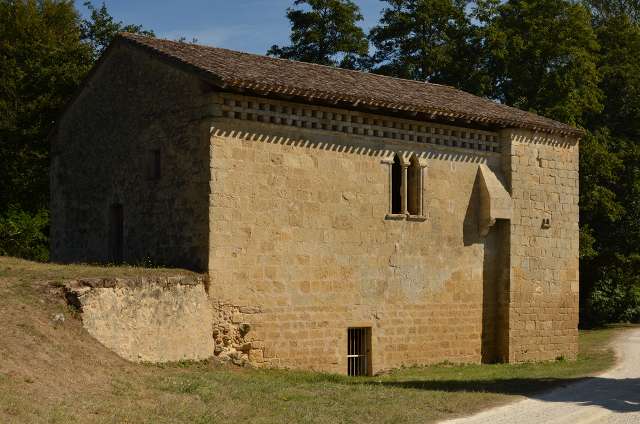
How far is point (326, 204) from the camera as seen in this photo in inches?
683

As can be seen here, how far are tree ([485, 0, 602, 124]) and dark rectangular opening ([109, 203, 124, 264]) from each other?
1673 centimetres

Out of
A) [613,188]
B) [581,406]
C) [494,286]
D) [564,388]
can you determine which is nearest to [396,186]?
[494,286]

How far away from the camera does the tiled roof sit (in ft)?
52.9

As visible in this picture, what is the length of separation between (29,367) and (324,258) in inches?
297

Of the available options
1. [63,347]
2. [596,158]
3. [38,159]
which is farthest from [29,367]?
[596,158]

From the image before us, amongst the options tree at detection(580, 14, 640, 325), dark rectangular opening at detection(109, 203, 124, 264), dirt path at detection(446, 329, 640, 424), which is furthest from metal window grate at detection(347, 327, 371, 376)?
tree at detection(580, 14, 640, 325)

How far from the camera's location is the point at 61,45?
30047 millimetres

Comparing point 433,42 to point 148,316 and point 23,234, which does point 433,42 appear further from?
point 148,316

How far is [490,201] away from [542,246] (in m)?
2.26

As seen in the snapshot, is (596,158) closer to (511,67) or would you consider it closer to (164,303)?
(511,67)

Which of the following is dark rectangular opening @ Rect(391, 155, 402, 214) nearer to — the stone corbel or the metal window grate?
the stone corbel

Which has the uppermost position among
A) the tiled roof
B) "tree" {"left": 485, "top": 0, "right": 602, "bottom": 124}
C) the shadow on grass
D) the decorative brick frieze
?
"tree" {"left": 485, "top": 0, "right": 602, "bottom": 124}

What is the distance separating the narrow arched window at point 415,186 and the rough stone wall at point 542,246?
2753mm

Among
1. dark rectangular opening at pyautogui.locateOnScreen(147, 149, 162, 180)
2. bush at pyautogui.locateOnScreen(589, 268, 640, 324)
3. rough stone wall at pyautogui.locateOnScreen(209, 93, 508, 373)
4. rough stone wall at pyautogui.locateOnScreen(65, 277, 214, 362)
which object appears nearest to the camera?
rough stone wall at pyautogui.locateOnScreen(65, 277, 214, 362)
